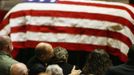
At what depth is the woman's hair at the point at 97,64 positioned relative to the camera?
4500 mm

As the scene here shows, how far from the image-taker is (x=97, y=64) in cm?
453

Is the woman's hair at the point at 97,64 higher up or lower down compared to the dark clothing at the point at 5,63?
higher up

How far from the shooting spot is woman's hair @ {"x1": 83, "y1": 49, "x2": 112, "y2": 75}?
450cm

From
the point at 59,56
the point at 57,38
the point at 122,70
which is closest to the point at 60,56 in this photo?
the point at 59,56

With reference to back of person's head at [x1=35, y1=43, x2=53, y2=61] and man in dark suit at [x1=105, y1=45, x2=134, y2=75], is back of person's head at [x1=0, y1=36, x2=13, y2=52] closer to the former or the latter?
back of person's head at [x1=35, y1=43, x2=53, y2=61]

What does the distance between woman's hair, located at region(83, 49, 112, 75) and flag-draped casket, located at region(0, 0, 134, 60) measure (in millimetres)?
1749

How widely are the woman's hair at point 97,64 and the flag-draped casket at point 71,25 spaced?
1749 mm

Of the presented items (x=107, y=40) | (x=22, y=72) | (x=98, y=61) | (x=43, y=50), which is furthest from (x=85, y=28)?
(x=22, y=72)

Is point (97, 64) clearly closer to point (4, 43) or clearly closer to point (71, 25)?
point (4, 43)

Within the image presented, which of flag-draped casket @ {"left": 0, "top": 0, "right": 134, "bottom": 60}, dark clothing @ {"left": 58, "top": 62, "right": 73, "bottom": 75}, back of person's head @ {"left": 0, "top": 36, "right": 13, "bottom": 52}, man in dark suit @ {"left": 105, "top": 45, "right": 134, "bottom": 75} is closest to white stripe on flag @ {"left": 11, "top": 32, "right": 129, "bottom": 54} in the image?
flag-draped casket @ {"left": 0, "top": 0, "right": 134, "bottom": 60}

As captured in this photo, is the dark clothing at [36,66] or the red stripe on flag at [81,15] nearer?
the dark clothing at [36,66]

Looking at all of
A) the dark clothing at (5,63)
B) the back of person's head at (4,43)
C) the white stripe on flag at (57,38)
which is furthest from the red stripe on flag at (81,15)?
the dark clothing at (5,63)

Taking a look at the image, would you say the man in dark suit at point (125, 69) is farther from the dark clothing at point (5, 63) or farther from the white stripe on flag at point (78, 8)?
the white stripe on flag at point (78, 8)

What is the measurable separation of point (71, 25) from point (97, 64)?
1957mm
